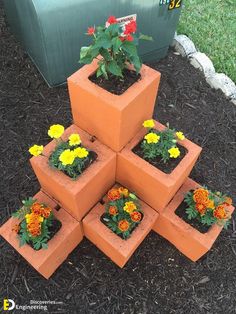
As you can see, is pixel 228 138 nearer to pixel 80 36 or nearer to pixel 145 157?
pixel 145 157

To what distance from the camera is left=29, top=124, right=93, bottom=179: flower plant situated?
1.83 meters

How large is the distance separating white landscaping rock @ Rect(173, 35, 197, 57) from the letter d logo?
336 cm

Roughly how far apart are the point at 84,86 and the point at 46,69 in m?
1.42

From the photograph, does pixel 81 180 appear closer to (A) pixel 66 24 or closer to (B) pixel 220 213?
(B) pixel 220 213

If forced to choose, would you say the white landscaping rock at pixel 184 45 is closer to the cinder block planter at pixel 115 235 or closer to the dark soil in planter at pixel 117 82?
the dark soil in planter at pixel 117 82

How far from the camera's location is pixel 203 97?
353 cm

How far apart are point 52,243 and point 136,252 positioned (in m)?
0.77

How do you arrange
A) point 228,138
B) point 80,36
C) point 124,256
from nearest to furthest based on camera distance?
point 124,256 → point 80,36 → point 228,138

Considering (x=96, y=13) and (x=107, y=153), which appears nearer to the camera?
(x=107, y=153)

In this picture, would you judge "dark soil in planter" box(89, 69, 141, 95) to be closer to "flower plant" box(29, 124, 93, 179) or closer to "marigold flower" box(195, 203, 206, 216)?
"flower plant" box(29, 124, 93, 179)

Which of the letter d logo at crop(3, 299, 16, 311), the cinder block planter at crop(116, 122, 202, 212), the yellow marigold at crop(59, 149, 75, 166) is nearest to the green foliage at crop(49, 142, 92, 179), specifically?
the yellow marigold at crop(59, 149, 75, 166)

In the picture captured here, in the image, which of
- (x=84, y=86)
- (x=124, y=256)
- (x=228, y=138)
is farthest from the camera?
(x=228, y=138)

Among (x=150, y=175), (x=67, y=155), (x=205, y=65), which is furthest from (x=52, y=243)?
(x=205, y=65)

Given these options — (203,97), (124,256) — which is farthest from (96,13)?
(124,256)
